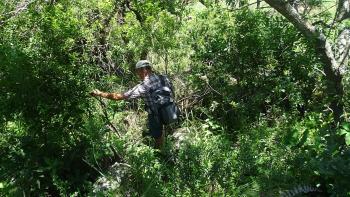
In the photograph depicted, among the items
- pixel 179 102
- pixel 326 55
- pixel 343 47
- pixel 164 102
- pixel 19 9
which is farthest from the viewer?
pixel 179 102

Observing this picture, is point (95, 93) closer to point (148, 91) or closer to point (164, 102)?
point (148, 91)

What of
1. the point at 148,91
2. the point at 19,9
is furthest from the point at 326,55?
the point at 19,9

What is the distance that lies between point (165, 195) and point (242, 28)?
10.0 feet

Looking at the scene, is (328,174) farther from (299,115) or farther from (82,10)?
(82,10)

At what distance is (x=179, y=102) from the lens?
7074 millimetres

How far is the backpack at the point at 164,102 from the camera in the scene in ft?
18.9

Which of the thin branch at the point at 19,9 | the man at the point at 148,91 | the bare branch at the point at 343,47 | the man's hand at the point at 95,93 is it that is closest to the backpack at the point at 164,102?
the man at the point at 148,91

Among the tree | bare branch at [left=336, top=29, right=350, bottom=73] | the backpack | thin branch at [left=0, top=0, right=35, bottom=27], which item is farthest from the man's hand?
bare branch at [left=336, top=29, right=350, bottom=73]

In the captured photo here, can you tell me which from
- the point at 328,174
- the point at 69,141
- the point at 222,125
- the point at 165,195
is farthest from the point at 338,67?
the point at 69,141

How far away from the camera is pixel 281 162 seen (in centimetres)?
459

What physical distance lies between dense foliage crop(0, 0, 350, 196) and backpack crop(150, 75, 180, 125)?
1.34 feet

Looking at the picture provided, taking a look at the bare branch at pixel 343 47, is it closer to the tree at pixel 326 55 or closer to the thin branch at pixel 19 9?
the tree at pixel 326 55

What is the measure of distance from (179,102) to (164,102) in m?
1.32

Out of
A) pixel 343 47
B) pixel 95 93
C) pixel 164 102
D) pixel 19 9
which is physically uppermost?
pixel 19 9
